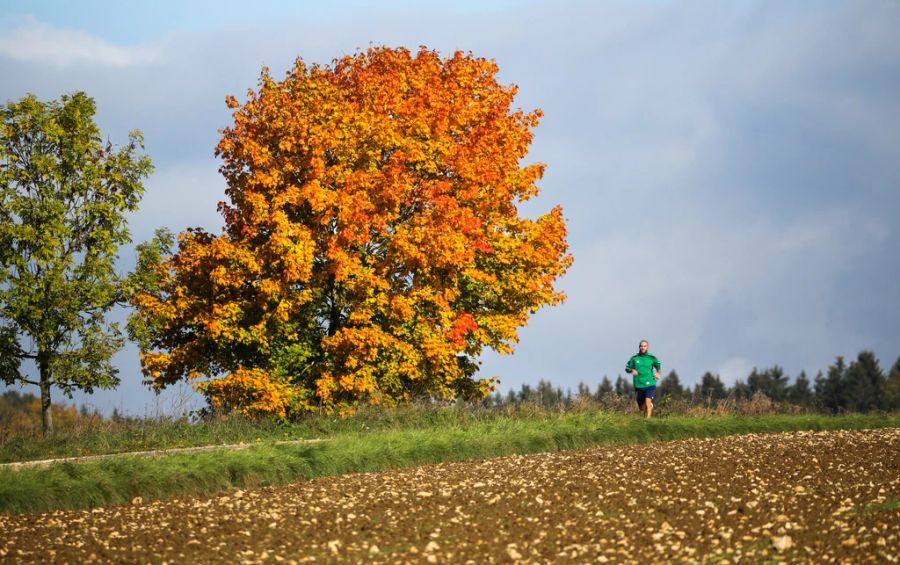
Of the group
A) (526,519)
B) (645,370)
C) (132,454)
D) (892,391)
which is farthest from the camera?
(892,391)

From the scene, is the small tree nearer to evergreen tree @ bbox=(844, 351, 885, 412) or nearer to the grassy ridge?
the grassy ridge

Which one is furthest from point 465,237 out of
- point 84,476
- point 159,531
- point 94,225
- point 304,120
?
point 159,531

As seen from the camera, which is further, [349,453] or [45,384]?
[45,384]

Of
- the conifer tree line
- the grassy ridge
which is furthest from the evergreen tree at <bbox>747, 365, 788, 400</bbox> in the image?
the grassy ridge

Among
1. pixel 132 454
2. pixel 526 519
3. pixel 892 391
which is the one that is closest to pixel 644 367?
pixel 132 454

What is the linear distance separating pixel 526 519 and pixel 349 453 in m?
6.25

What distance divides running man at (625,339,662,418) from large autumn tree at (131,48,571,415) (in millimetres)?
3318

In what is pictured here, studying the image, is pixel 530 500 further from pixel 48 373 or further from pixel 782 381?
pixel 782 381

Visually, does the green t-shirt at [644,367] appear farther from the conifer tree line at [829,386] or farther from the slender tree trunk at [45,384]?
the conifer tree line at [829,386]

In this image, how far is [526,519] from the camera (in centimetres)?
1192

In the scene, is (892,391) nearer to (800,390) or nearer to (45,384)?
(800,390)

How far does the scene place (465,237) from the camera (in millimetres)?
25359

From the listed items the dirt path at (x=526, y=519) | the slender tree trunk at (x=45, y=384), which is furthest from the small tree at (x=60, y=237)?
the dirt path at (x=526, y=519)

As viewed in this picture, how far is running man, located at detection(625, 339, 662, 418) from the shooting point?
2511 cm
